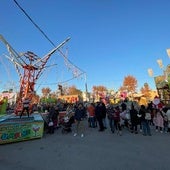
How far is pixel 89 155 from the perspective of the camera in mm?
8719

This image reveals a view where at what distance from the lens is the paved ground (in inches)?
290

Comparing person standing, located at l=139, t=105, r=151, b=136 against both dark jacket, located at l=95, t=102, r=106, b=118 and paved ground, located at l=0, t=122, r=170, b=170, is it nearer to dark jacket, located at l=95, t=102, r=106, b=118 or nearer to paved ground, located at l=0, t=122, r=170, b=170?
paved ground, located at l=0, t=122, r=170, b=170

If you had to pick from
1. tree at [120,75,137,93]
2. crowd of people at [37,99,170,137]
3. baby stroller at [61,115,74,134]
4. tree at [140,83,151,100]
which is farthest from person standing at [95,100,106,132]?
Answer: tree at [120,75,137,93]

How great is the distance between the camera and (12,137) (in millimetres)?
12078

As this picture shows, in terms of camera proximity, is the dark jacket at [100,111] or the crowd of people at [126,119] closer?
the crowd of people at [126,119]

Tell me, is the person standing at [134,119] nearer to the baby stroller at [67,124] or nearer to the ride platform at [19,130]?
the baby stroller at [67,124]

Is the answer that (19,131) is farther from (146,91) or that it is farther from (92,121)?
(146,91)

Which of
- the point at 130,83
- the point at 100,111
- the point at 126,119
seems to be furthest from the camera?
the point at 130,83

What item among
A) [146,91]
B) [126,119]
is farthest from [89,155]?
[146,91]

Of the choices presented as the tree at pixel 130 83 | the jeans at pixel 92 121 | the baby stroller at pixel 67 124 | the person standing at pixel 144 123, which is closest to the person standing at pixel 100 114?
the jeans at pixel 92 121

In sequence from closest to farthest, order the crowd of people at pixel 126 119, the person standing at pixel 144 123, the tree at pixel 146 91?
the person standing at pixel 144 123 → the crowd of people at pixel 126 119 → the tree at pixel 146 91

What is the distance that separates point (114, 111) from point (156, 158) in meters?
6.14

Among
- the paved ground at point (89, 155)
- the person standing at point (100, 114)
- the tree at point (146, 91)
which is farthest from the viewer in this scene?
the tree at point (146, 91)

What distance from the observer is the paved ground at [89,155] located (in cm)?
738
